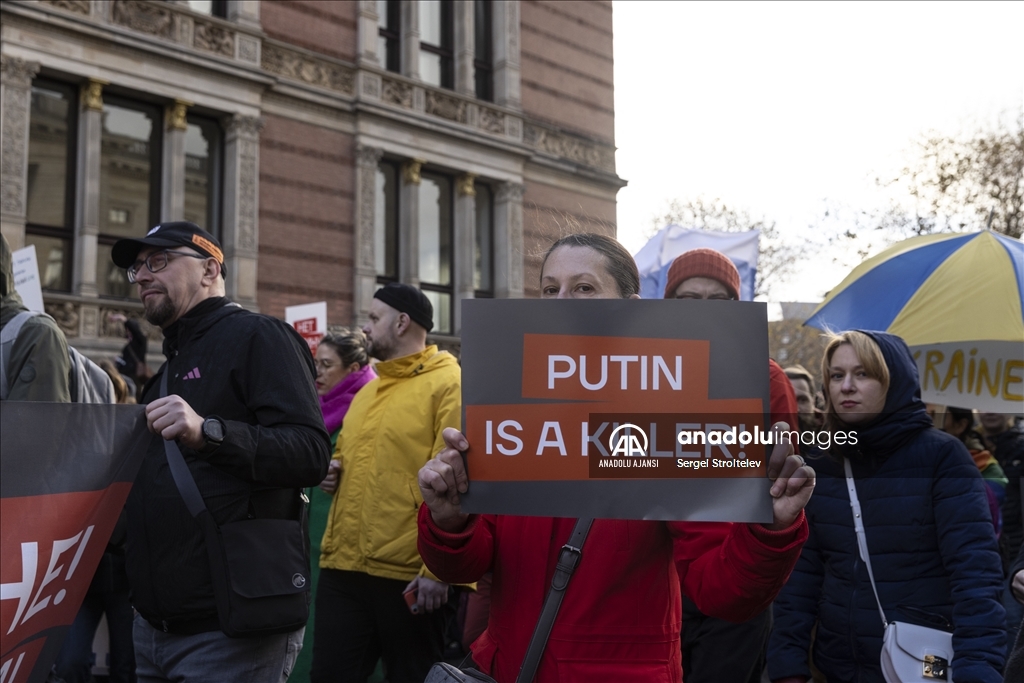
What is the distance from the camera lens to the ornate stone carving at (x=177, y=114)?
45.7 feet

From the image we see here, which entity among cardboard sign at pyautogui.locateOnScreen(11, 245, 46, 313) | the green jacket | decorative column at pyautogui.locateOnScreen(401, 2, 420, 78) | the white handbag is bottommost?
the white handbag

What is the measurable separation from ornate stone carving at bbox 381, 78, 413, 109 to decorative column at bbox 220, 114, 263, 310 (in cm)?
260

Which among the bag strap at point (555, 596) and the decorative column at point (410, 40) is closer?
the bag strap at point (555, 596)

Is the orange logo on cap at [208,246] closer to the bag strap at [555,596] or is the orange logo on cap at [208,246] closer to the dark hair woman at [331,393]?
the bag strap at [555,596]

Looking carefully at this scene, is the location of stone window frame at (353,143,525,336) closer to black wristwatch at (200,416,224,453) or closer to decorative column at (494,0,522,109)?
decorative column at (494,0,522,109)

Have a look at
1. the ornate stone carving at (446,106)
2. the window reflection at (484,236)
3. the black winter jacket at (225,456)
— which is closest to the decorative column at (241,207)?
the ornate stone carving at (446,106)

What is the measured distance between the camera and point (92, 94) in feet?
43.0

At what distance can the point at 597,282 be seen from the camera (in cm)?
219

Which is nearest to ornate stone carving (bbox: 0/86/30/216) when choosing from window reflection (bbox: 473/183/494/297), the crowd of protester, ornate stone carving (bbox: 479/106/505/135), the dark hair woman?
the dark hair woman

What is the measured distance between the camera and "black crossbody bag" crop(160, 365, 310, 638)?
2.80 meters

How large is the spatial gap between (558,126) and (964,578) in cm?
1730

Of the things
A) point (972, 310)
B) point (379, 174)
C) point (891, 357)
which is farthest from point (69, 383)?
point (379, 174)

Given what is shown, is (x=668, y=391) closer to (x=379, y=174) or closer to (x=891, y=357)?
(x=891, y=357)

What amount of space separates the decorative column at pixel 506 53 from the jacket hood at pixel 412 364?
14.3 meters
